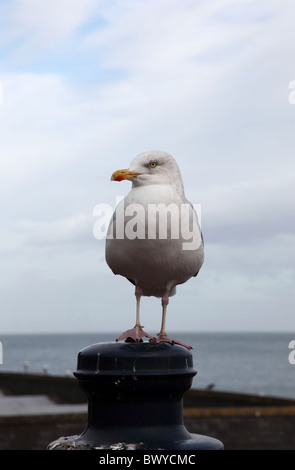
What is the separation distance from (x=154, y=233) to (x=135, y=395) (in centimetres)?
125

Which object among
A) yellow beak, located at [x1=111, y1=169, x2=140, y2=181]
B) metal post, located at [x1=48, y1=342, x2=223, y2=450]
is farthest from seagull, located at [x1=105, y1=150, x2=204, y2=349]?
metal post, located at [x1=48, y1=342, x2=223, y2=450]

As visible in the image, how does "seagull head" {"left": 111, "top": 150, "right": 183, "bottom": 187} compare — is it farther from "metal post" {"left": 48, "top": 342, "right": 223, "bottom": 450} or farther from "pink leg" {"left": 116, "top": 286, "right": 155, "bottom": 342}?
"metal post" {"left": 48, "top": 342, "right": 223, "bottom": 450}

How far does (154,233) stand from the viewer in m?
5.07

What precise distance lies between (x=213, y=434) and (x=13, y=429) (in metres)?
4.92

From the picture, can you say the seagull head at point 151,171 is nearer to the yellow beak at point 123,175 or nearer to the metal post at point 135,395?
the yellow beak at point 123,175

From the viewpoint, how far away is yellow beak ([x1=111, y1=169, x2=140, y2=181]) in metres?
5.22

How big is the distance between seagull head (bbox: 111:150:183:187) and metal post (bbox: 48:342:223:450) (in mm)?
1352

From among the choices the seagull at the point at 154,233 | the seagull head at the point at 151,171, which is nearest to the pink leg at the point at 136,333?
the seagull at the point at 154,233

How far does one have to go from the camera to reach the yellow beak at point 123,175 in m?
5.22

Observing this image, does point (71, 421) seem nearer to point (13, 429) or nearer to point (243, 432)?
point (13, 429)

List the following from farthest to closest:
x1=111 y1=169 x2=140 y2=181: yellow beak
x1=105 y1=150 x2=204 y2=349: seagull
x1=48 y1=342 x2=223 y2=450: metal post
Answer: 1. x1=111 y1=169 x2=140 y2=181: yellow beak
2. x1=105 y1=150 x2=204 y2=349: seagull
3. x1=48 y1=342 x2=223 y2=450: metal post

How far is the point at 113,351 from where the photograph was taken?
449 centimetres
